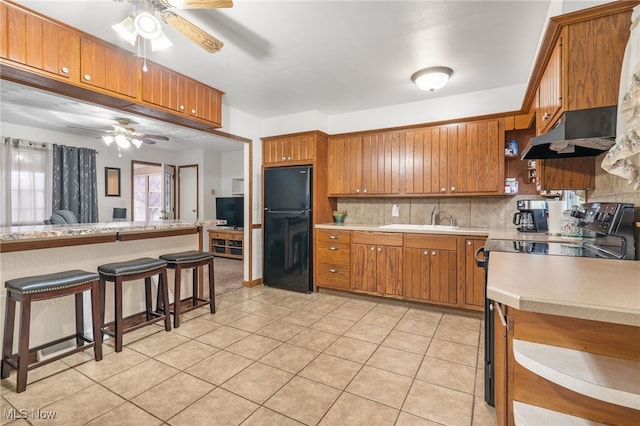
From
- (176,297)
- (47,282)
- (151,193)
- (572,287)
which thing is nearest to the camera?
(572,287)

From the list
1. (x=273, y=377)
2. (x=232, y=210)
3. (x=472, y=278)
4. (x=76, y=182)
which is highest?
(x=76, y=182)

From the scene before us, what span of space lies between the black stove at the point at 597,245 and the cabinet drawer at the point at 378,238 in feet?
4.94

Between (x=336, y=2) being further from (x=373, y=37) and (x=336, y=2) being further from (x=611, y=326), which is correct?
(x=611, y=326)

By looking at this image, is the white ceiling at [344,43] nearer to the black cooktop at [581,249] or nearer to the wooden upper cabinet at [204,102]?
the wooden upper cabinet at [204,102]

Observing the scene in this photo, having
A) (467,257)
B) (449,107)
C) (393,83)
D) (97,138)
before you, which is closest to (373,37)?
(393,83)

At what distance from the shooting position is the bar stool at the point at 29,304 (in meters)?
1.81

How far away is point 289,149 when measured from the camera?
166 inches

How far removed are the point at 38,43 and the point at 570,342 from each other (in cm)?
344

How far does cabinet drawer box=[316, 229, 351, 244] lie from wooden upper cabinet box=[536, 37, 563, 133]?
2.25 meters

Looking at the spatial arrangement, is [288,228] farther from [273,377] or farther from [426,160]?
[273,377]

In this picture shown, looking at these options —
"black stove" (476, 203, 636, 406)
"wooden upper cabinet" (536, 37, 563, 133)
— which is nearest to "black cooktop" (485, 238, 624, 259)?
"black stove" (476, 203, 636, 406)

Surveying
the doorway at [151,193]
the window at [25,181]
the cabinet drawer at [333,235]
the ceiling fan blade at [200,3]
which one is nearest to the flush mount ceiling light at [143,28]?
the ceiling fan blade at [200,3]

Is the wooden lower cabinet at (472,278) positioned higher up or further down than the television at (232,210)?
further down

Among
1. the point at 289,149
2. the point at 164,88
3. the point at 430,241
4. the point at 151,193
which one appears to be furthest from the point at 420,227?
the point at 151,193
